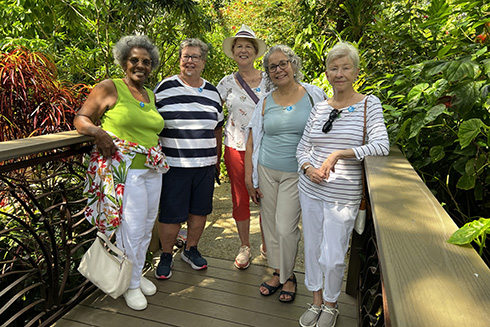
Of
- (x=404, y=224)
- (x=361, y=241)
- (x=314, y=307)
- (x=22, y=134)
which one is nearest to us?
(x=404, y=224)

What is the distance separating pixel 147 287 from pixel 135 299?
166 millimetres

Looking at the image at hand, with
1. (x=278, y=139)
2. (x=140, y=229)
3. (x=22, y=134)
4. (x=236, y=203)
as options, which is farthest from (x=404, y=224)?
(x=22, y=134)

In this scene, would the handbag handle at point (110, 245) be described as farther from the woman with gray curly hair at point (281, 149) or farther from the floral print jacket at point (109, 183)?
the woman with gray curly hair at point (281, 149)

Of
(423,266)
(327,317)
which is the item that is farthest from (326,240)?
(423,266)

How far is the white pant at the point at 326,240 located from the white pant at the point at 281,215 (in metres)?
0.16

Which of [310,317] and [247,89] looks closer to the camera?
[310,317]

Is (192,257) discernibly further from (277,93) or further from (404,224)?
(404,224)

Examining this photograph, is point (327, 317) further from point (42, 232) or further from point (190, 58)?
point (42, 232)

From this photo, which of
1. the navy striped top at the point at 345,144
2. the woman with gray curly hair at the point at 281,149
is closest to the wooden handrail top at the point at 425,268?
the navy striped top at the point at 345,144

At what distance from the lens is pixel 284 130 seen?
2.12 meters

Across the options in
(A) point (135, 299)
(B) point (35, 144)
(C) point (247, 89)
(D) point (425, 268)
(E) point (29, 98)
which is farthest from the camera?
(C) point (247, 89)

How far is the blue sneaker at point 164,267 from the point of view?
8.50 feet

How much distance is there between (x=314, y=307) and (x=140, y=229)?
1167 mm

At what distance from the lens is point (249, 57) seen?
264 centimetres
